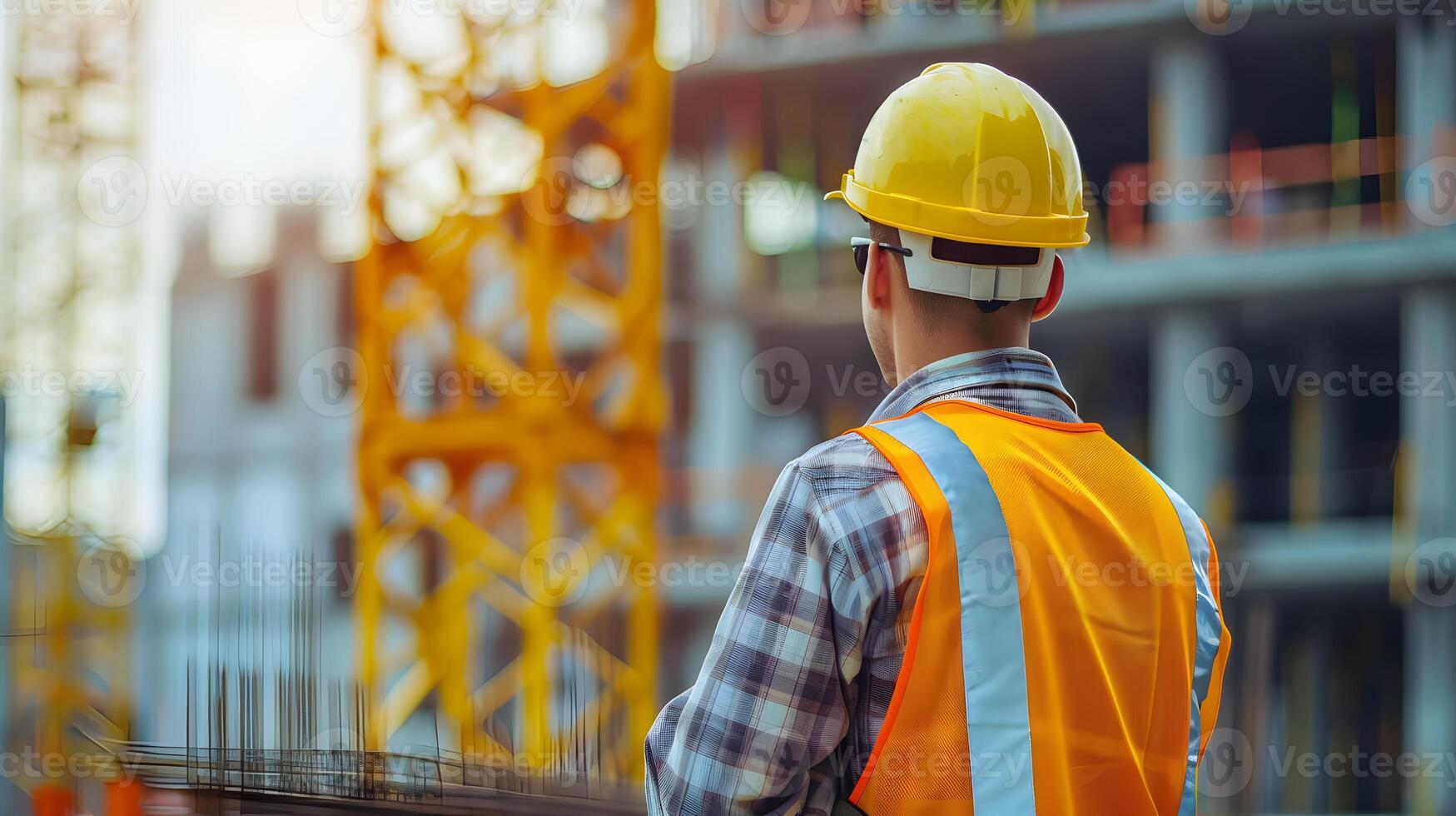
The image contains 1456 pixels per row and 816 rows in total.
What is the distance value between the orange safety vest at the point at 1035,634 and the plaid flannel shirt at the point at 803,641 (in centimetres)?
3

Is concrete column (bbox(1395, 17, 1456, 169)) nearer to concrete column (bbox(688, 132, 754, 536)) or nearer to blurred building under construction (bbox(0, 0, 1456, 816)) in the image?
blurred building under construction (bbox(0, 0, 1456, 816))

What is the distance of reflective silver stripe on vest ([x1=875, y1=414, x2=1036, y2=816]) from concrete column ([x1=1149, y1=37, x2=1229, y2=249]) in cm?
1359

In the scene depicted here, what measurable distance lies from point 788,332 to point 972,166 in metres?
14.6

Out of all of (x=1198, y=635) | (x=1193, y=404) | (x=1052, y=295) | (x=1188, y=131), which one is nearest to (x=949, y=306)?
(x=1052, y=295)

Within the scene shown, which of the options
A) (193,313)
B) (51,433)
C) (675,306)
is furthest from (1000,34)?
(193,313)

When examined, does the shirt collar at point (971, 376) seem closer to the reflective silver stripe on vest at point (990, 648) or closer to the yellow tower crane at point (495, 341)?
the reflective silver stripe on vest at point (990, 648)

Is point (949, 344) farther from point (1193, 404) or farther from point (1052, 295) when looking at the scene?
point (1193, 404)

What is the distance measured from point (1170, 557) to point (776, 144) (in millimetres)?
16876

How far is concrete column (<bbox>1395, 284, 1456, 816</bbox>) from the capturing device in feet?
40.1

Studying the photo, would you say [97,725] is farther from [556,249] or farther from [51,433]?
[556,249]

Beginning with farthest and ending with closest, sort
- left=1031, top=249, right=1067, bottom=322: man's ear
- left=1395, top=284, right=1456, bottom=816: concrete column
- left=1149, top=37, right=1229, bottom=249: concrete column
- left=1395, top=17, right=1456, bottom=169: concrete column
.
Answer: left=1149, top=37, right=1229, bottom=249: concrete column → left=1395, top=17, right=1456, bottom=169: concrete column → left=1395, top=284, right=1456, bottom=816: concrete column → left=1031, top=249, right=1067, bottom=322: man's ear

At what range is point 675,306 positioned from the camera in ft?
56.4

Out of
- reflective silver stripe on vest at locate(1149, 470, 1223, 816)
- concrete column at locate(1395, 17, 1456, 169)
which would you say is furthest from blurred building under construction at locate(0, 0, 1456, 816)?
reflective silver stripe on vest at locate(1149, 470, 1223, 816)

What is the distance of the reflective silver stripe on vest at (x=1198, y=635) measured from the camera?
1.49 meters
